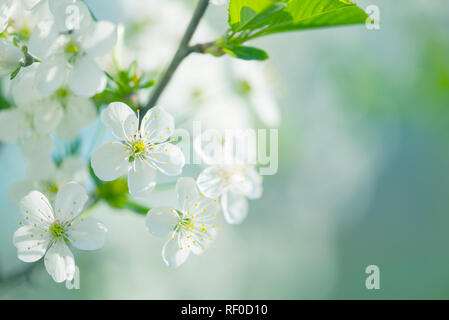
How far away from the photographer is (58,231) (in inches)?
30.1

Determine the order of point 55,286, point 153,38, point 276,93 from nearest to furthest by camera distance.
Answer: point 153,38 < point 276,93 < point 55,286

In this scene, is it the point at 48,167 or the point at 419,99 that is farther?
the point at 419,99

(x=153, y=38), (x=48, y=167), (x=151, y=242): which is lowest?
(x=151, y=242)

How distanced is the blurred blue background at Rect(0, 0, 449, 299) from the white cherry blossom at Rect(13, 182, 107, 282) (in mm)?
1546

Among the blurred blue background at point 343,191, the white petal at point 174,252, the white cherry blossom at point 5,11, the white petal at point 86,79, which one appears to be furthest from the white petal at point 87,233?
the blurred blue background at point 343,191

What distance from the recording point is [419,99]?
8.47 ft

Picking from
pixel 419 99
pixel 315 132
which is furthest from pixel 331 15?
pixel 315 132

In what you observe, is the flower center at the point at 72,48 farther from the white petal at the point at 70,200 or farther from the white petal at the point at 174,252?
the white petal at the point at 174,252

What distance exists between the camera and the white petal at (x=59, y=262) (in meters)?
0.73

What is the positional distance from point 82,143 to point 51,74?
1.05 feet

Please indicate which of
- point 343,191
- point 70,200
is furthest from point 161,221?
point 343,191

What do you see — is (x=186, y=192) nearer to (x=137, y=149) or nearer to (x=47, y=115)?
(x=137, y=149)
